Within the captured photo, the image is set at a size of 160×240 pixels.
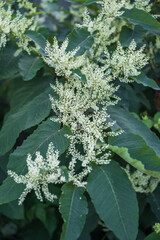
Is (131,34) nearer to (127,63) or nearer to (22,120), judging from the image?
(127,63)

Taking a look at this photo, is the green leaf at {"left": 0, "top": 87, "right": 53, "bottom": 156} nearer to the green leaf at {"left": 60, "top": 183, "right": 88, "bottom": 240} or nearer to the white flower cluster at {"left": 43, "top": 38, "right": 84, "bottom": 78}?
the white flower cluster at {"left": 43, "top": 38, "right": 84, "bottom": 78}

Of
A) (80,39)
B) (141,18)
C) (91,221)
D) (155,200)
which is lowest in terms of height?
(91,221)

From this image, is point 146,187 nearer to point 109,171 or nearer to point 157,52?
point 109,171

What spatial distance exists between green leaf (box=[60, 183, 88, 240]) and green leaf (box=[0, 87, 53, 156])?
0.46 meters

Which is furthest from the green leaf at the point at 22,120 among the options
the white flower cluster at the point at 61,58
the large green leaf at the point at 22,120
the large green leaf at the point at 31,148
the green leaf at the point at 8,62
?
the green leaf at the point at 8,62

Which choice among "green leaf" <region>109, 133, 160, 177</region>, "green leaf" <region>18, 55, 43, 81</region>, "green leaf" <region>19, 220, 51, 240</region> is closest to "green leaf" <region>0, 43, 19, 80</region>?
"green leaf" <region>18, 55, 43, 81</region>

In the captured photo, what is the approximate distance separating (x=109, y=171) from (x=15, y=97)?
1173 millimetres

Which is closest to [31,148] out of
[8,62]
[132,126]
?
[132,126]

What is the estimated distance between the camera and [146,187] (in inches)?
75.2

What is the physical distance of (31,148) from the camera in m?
1.42

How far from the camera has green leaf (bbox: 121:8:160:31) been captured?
5.42 feet

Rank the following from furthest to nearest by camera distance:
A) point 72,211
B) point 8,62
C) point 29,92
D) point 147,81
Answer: point 29,92 → point 8,62 → point 147,81 → point 72,211

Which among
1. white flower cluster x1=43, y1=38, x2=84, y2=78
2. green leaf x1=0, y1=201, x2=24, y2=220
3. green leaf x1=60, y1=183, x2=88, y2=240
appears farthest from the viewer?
green leaf x1=0, y1=201, x2=24, y2=220

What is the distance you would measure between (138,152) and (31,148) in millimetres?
462
